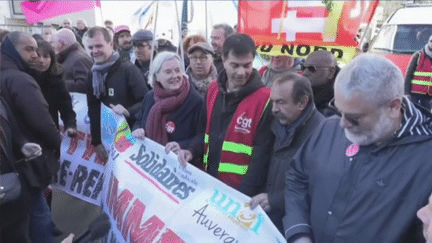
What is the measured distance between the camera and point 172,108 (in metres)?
2.79

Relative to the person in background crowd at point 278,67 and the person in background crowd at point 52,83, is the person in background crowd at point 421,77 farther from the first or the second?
the person in background crowd at point 52,83

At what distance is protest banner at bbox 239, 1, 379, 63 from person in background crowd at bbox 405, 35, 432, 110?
321 cm

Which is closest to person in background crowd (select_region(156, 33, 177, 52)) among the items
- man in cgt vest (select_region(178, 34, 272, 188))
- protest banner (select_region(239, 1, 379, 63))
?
protest banner (select_region(239, 1, 379, 63))

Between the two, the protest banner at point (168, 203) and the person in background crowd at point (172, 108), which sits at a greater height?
the person in background crowd at point (172, 108)

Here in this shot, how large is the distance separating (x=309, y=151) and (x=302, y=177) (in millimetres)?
147

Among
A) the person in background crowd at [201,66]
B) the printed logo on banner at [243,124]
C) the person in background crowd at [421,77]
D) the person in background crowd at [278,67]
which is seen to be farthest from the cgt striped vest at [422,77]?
the printed logo on banner at [243,124]

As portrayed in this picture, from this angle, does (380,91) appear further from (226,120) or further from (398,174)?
(226,120)

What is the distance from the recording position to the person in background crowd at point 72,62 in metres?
4.36

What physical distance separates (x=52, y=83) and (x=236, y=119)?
6.74 feet

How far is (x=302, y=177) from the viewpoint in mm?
1794

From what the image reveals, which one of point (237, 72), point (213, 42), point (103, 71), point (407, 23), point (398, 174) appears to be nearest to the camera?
point (398, 174)

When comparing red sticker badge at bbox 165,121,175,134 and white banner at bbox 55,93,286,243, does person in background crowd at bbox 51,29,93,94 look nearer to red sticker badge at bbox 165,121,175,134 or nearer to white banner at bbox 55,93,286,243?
white banner at bbox 55,93,286,243

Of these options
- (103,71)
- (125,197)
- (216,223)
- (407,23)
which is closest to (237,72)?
(216,223)

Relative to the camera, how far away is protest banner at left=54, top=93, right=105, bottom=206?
3799 mm
